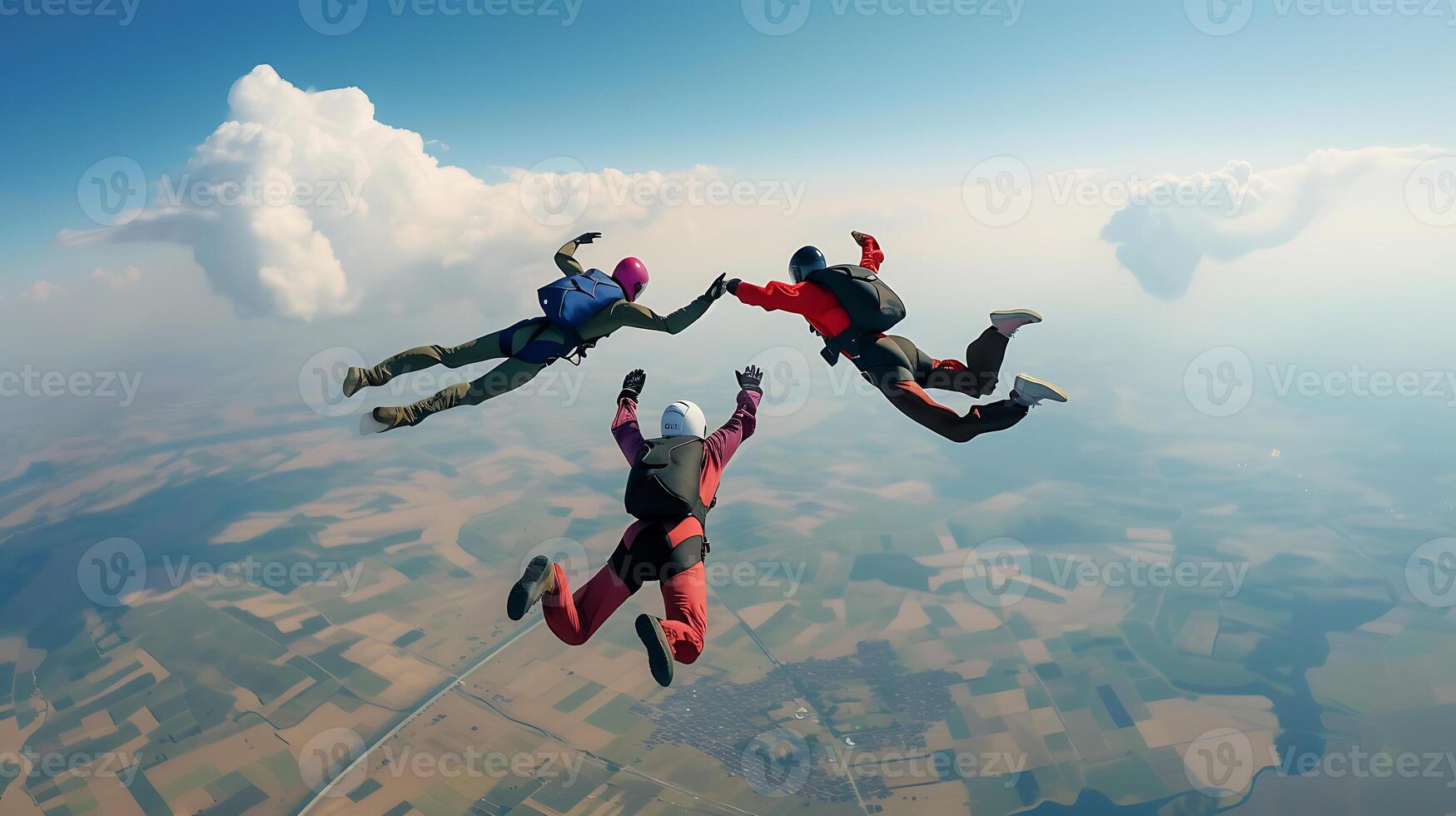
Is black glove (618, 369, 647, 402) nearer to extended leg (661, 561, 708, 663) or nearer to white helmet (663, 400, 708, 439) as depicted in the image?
white helmet (663, 400, 708, 439)

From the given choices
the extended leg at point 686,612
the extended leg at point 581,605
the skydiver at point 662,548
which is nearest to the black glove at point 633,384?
the skydiver at point 662,548

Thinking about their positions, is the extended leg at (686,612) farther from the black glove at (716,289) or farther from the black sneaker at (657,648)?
the black glove at (716,289)

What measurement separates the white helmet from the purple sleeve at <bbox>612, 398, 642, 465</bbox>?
0.45m

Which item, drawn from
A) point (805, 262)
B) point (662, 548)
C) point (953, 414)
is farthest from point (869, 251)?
point (662, 548)

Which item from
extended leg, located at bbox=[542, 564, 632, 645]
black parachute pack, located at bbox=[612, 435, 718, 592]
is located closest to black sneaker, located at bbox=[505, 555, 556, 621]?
extended leg, located at bbox=[542, 564, 632, 645]

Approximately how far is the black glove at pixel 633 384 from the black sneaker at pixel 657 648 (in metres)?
3.98

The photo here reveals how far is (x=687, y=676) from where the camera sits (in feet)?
135

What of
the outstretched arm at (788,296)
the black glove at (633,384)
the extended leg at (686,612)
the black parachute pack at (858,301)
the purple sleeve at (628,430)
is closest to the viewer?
the extended leg at (686,612)

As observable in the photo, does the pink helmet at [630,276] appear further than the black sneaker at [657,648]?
Yes

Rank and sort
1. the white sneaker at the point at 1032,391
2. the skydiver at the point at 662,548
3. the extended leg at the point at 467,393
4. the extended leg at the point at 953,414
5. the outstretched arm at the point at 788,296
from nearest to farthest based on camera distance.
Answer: the skydiver at the point at 662,548
the white sneaker at the point at 1032,391
the extended leg at the point at 953,414
the extended leg at the point at 467,393
the outstretched arm at the point at 788,296

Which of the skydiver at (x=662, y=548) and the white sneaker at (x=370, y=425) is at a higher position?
the white sneaker at (x=370, y=425)

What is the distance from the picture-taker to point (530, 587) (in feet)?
18.3

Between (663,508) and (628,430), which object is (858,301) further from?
(663,508)

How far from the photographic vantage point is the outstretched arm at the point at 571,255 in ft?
30.9
